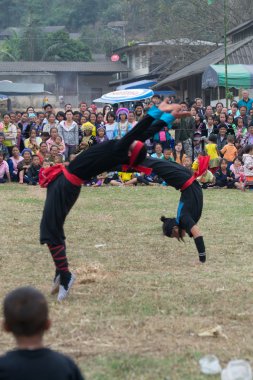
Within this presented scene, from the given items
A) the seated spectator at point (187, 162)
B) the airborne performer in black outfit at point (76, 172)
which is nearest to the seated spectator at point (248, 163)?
the seated spectator at point (187, 162)

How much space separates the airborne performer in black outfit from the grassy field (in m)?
0.40

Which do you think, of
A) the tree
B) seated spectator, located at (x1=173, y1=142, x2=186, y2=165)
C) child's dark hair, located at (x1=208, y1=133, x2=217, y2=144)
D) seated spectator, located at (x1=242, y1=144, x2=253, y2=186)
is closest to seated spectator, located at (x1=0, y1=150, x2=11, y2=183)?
seated spectator, located at (x1=173, y1=142, x2=186, y2=165)

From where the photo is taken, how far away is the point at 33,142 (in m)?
19.0

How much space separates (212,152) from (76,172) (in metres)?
11.2

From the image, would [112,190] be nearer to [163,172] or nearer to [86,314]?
[163,172]

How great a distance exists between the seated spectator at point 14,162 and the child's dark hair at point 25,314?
15.0 m

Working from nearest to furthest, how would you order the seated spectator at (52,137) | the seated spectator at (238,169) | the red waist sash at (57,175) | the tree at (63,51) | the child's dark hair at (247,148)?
the red waist sash at (57,175), the child's dark hair at (247,148), the seated spectator at (238,169), the seated spectator at (52,137), the tree at (63,51)

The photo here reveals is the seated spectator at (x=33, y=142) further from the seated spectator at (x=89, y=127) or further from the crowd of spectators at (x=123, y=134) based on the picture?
the seated spectator at (x=89, y=127)

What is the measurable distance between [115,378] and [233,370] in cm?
73

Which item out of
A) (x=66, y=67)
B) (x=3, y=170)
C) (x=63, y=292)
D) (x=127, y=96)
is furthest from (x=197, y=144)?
(x=66, y=67)

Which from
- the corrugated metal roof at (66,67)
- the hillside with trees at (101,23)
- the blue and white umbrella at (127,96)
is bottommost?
the blue and white umbrella at (127,96)

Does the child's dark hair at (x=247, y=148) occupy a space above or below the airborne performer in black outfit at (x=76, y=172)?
below

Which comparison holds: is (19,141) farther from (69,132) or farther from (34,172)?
(34,172)

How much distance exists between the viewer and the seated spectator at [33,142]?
18.9 meters
